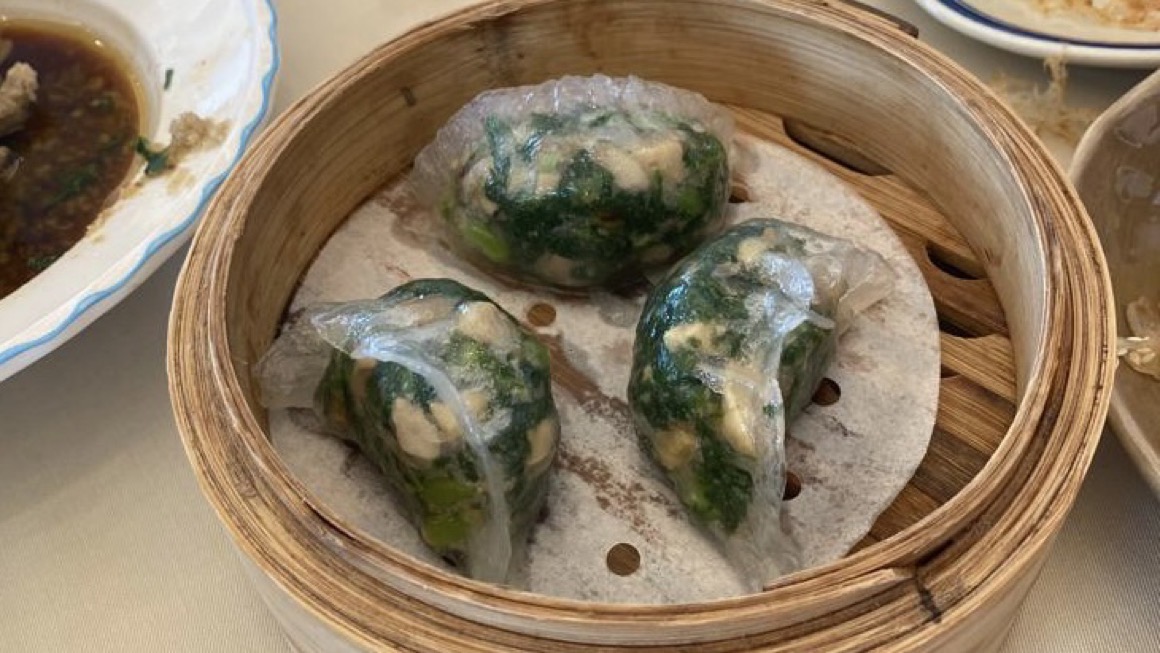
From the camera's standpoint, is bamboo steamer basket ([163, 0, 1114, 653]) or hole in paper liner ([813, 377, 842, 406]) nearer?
bamboo steamer basket ([163, 0, 1114, 653])

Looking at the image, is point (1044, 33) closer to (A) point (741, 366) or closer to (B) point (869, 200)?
(B) point (869, 200)

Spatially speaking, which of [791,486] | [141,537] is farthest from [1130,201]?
[141,537]

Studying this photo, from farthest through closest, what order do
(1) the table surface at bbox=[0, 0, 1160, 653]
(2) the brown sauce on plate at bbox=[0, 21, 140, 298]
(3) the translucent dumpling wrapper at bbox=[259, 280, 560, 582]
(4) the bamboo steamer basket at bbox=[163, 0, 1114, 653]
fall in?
(2) the brown sauce on plate at bbox=[0, 21, 140, 298] → (1) the table surface at bbox=[0, 0, 1160, 653] → (3) the translucent dumpling wrapper at bbox=[259, 280, 560, 582] → (4) the bamboo steamer basket at bbox=[163, 0, 1114, 653]

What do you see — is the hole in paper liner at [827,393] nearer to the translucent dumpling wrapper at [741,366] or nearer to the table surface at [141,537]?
the translucent dumpling wrapper at [741,366]

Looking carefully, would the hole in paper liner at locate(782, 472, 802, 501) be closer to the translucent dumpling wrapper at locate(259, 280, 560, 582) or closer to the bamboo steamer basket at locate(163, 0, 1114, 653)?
the bamboo steamer basket at locate(163, 0, 1114, 653)

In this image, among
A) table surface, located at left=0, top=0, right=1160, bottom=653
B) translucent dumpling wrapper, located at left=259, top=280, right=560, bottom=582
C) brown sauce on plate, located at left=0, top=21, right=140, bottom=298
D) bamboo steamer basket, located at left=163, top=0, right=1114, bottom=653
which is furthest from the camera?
brown sauce on plate, located at left=0, top=21, right=140, bottom=298

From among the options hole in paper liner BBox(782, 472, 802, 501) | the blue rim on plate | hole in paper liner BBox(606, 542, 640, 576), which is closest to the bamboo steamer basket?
hole in paper liner BBox(782, 472, 802, 501)

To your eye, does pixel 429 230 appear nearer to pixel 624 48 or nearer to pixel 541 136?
pixel 541 136

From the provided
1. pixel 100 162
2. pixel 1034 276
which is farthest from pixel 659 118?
pixel 100 162

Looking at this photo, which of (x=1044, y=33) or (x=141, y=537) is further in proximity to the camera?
(x=1044, y=33)
